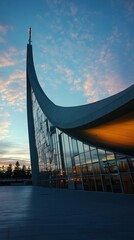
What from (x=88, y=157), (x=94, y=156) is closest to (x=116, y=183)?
(x=94, y=156)

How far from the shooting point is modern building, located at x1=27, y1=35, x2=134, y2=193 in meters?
9.97

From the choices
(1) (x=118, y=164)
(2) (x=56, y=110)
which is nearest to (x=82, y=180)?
(1) (x=118, y=164)

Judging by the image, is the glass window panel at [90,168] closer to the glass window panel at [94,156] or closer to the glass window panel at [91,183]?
the glass window panel at [91,183]

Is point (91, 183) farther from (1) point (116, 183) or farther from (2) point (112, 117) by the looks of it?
(2) point (112, 117)

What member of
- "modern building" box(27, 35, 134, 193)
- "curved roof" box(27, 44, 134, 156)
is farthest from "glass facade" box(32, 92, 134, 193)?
"curved roof" box(27, 44, 134, 156)

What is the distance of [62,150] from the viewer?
26.9 meters

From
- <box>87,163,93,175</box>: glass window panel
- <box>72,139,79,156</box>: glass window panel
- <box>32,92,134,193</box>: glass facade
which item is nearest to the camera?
<box>32,92,134,193</box>: glass facade

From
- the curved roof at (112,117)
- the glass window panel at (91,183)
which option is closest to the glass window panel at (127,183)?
the curved roof at (112,117)

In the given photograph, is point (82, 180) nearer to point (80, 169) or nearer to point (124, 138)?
point (80, 169)

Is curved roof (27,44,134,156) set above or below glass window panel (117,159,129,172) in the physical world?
above

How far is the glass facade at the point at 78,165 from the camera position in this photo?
17.8 metres

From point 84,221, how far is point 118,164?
1228 cm

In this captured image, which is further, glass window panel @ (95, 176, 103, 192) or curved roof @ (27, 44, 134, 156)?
glass window panel @ (95, 176, 103, 192)

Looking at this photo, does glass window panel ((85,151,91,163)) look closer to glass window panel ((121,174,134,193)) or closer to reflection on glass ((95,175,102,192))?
reflection on glass ((95,175,102,192))
